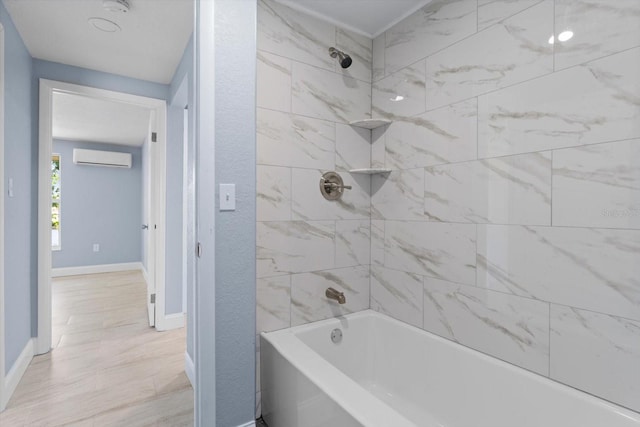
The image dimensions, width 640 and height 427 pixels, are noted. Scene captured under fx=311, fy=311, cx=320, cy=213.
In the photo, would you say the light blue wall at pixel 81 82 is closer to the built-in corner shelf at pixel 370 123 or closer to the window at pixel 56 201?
the built-in corner shelf at pixel 370 123

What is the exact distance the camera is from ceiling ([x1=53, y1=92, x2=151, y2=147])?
363 centimetres

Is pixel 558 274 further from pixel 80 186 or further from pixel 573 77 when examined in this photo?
pixel 80 186

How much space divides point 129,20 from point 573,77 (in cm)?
260

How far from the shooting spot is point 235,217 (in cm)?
144

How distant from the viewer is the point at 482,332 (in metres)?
1.58

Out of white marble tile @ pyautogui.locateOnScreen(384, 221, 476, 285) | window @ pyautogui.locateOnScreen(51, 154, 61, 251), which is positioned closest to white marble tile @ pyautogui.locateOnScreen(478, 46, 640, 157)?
white marble tile @ pyautogui.locateOnScreen(384, 221, 476, 285)

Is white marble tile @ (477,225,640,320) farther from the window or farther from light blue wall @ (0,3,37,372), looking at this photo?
the window

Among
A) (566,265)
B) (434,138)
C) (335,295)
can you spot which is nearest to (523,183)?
(566,265)

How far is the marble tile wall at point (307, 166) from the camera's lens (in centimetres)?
182

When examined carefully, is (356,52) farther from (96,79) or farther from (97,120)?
(97,120)

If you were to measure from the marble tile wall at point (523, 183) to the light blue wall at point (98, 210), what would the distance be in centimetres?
562

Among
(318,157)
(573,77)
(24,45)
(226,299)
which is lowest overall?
(226,299)

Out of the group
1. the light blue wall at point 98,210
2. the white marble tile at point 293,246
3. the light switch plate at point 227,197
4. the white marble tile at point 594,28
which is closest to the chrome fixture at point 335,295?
the white marble tile at point 293,246

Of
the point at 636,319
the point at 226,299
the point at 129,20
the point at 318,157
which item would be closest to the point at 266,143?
the point at 318,157
